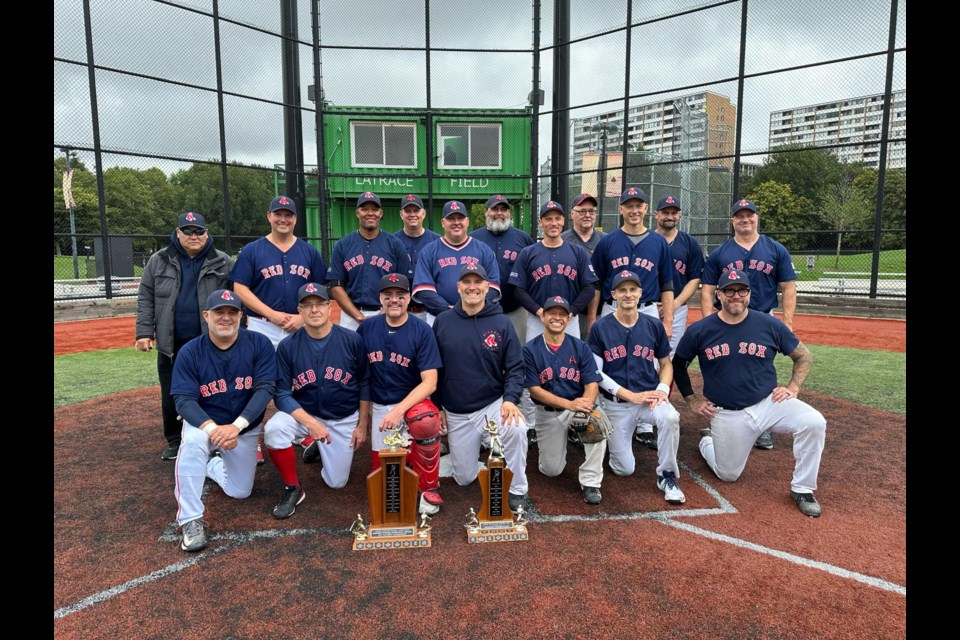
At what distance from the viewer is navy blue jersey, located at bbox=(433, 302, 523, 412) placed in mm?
4109

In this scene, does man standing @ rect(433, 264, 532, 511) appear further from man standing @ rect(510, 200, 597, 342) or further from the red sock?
the red sock

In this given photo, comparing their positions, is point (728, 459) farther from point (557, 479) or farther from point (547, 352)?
point (547, 352)

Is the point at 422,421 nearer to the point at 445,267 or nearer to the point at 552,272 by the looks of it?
the point at 445,267

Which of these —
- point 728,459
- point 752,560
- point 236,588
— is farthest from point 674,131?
point 236,588

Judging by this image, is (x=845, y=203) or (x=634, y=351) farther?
(x=845, y=203)

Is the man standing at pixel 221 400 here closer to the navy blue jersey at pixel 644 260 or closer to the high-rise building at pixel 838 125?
the navy blue jersey at pixel 644 260

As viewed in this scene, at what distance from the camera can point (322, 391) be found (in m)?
4.09

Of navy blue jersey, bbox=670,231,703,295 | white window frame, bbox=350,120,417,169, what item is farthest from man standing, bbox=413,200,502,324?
white window frame, bbox=350,120,417,169

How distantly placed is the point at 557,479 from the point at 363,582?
1989 mm

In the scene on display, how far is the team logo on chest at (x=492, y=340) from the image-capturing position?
13.5 ft

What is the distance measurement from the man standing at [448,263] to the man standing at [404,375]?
0.73m

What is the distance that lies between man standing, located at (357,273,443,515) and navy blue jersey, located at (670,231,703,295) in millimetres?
2950

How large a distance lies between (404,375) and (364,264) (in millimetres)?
1467

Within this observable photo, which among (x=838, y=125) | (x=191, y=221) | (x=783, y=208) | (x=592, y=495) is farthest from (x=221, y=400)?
(x=783, y=208)
